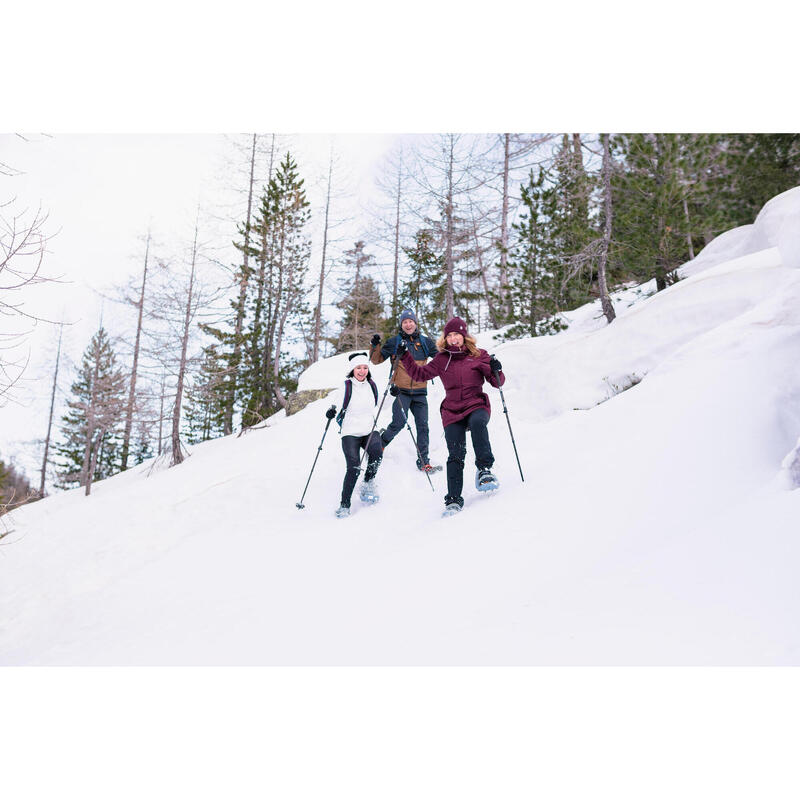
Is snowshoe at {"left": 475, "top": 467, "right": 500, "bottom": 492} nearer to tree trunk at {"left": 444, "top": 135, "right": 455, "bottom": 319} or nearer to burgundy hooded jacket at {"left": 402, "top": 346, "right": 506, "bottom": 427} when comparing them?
burgundy hooded jacket at {"left": 402, "top": 346, "right": 506, "bottom": 427}

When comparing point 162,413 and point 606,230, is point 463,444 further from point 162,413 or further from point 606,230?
point 162,413

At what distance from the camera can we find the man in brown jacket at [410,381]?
5461 mm

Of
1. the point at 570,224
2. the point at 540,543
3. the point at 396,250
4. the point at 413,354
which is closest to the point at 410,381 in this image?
the point at 413,354

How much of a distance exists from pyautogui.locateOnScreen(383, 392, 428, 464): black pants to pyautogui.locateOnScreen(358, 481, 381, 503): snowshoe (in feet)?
1.93

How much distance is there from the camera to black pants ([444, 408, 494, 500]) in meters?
3.90

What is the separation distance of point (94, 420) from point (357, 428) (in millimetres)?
11118

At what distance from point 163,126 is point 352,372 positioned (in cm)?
279

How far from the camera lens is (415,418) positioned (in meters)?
5.54

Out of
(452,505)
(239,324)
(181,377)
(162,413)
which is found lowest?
(452,505)

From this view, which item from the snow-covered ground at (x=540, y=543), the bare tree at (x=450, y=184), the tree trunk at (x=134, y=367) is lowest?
the snow-covered ground at (x=540, y=543)

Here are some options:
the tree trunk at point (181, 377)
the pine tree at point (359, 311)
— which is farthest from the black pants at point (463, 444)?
the pine tree at point (359, 311)

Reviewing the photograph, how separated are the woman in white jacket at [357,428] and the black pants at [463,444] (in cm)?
129

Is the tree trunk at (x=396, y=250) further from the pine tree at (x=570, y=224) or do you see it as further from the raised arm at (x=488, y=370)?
the raised arm at (x=488, y=370)

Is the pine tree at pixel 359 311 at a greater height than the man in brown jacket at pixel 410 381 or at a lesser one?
greater
